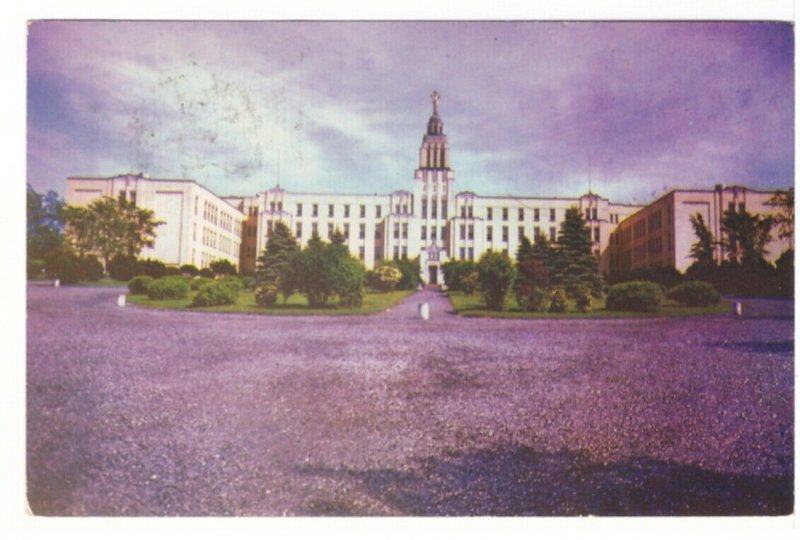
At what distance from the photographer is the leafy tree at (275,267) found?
4.88 metres

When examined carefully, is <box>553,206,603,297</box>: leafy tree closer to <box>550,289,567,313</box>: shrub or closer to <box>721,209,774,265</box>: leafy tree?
<box>550,289,567,313</box>: shrub

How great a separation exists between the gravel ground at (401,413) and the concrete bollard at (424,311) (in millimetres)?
55

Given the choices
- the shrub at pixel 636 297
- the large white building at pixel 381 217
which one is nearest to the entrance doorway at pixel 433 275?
the large white building at pixel 381 217

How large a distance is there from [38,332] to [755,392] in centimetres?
636

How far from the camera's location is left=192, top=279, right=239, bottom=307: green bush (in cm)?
486

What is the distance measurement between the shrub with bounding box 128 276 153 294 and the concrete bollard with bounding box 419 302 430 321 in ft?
8.56

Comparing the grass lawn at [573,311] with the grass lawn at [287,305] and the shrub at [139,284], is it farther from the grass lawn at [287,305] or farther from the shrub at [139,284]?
the shrub at [139,284]

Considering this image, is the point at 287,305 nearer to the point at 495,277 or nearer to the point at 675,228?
the point at 495,277

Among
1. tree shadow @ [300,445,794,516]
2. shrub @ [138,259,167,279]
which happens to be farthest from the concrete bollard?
shrub @ [138,259,167,279]
